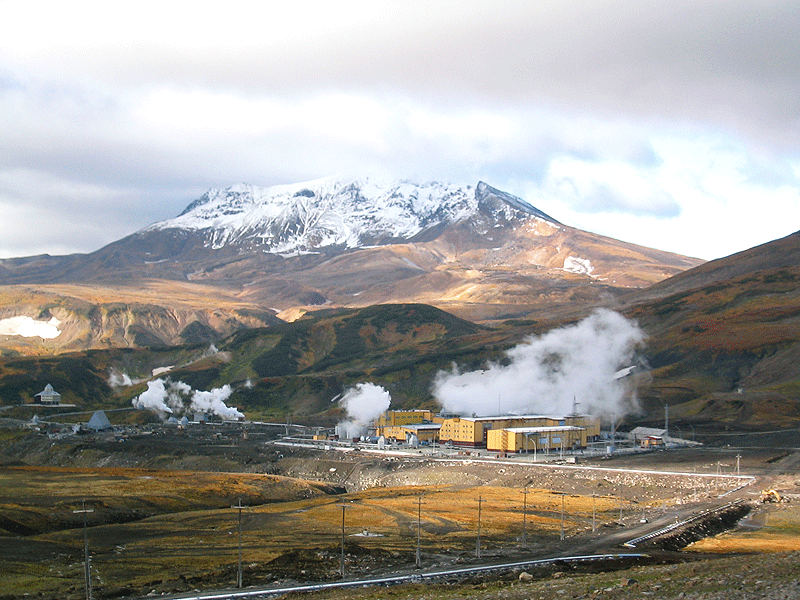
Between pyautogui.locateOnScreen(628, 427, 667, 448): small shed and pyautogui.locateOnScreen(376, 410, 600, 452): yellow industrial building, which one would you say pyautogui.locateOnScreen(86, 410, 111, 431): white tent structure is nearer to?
pyautogui.locateOnScreen(376, 410, 600, 452): yellow industrial building

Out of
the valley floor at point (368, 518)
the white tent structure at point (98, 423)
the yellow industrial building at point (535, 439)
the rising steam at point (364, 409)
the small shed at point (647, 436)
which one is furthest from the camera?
the white tent structure at point (98, 423)

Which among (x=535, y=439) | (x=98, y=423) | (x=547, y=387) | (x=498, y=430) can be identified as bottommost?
(x=98, y=423)

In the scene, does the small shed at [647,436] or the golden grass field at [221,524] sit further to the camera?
the small shed at [647,436]

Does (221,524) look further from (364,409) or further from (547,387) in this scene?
(547,387)

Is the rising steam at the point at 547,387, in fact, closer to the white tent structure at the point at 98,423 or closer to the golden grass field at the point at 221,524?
the golden grass field at the point at 221,524

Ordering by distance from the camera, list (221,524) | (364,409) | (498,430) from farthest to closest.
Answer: (364,409) → (498,430) → (221,524)

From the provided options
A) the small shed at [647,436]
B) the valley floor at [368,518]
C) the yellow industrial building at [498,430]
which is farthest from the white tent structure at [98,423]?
the small shed at [647,436]

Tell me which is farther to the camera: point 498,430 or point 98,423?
point 98,423

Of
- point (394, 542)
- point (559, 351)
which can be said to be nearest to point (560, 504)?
point (394, 542)

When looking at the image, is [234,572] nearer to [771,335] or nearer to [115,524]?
[115,524]

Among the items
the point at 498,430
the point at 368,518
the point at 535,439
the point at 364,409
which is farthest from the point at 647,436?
the point at 368,518

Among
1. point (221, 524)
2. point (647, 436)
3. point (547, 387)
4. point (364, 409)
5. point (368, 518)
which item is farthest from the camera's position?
point (547, 387)
